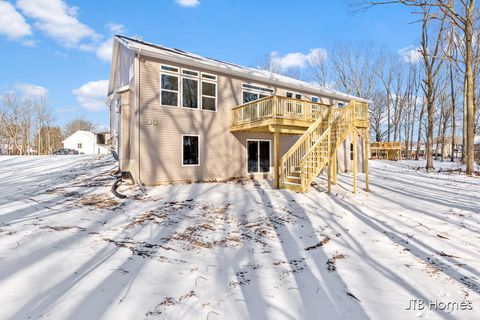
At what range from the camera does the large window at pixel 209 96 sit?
11867mm

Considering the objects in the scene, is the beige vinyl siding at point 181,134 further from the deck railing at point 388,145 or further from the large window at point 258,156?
the deck railing at point 388,145

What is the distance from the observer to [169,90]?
10875mm

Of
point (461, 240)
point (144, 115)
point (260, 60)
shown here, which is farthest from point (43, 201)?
point (260, 60)

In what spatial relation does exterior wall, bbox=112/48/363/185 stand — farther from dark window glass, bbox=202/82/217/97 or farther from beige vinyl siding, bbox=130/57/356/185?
dark window glass, bbox=202/82/217/97

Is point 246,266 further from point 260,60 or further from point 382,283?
point 260,60

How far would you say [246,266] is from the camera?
13.8 feet

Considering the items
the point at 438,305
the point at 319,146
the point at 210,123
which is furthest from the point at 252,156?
the point at 438,305

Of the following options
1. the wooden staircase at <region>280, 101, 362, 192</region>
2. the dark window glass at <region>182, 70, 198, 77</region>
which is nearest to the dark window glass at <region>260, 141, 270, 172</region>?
the wooden staircase at <region>280, 101, 362, 192</region>

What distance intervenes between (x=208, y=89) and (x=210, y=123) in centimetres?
154

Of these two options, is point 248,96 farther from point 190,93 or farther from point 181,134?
point 181,134

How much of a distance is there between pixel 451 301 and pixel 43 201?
30.6 ft

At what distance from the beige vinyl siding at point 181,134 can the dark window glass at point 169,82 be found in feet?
0.88

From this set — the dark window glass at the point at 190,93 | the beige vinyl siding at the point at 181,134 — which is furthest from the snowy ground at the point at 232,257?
the dark window glass at the point at 190,93

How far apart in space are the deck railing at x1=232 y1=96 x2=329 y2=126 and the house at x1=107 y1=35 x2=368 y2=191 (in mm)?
43
